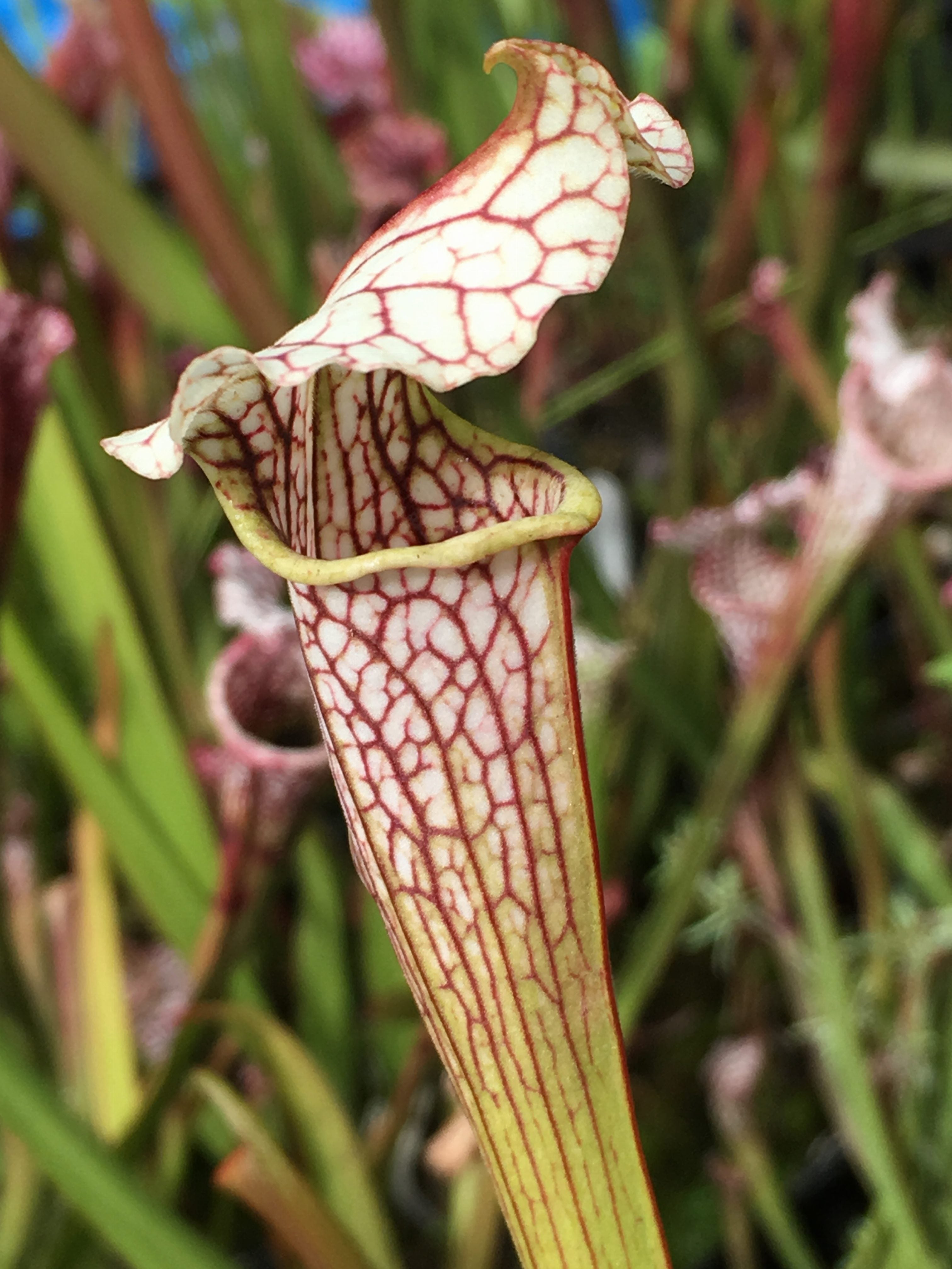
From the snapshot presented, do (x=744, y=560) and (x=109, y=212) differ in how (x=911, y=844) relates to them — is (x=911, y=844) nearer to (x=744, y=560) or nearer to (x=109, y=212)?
(x=744, y=560)

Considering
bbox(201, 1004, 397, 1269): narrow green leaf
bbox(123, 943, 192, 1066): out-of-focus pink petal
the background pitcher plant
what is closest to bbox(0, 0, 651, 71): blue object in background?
the background pitcher plant

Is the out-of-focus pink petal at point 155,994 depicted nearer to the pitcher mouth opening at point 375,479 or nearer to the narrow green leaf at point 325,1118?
the narrow green leaf at point 325,1118

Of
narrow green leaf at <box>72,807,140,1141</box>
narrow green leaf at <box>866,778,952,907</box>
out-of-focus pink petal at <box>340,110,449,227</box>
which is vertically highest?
out-of-focus pink petal at <box>340,110,449,227</box>

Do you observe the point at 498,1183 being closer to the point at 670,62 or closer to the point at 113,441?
the point at 113,441

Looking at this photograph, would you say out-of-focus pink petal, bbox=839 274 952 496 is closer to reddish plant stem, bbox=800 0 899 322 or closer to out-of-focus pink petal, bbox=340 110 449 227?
reddish plant stem, bbox=800 0 899 322

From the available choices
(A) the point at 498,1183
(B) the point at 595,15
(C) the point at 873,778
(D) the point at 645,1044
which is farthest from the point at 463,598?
(D) the point at 645,1044

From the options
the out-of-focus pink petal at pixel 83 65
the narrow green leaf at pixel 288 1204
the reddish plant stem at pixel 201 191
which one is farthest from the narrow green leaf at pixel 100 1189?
the out-of-focus pink petal at pixel 83 65

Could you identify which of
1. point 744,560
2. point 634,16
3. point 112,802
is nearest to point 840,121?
point 744,560
